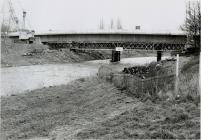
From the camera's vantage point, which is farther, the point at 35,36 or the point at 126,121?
the point at 35,36

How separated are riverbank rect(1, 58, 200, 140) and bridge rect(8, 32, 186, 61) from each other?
4392 centimetres

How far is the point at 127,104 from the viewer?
17.2m

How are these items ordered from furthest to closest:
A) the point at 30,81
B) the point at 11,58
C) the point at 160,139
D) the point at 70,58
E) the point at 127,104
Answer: the point at 70,58 < the point at 11,58 < the point at 30,81 < the point at 127,104 < the point at 160,139

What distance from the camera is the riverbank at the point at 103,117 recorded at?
39.8ft

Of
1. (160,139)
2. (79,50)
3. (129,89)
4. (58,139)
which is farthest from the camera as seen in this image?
(79,50)

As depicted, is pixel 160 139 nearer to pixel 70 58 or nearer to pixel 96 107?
pixel 96 107

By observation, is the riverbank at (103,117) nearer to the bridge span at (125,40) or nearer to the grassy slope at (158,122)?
the grassy slope at (158,122)

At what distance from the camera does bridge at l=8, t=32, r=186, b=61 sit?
65500 millimetres

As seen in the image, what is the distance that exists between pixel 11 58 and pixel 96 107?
41583mm

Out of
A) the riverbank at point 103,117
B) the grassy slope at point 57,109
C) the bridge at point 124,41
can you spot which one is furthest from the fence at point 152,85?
the bridge at point 124,41

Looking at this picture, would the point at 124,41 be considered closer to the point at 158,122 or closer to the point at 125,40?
the point at 125,40

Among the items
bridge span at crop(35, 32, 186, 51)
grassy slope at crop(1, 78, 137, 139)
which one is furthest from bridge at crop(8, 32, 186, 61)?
grassy slope at crop(1, 78, 137, 139)

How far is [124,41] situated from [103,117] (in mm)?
53168

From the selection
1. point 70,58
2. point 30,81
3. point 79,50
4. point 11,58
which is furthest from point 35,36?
point 30,81
